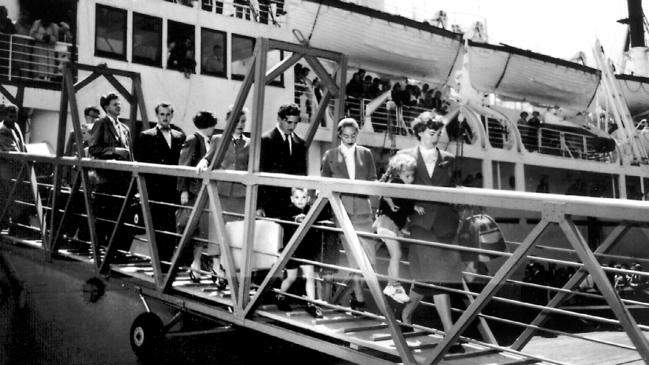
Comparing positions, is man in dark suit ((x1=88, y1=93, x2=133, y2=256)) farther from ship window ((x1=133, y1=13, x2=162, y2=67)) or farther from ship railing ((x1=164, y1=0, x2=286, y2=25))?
ship railing ((x1=164, y1=0, x2=286, y2=25))

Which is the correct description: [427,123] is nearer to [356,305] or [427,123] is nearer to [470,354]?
[470,354]

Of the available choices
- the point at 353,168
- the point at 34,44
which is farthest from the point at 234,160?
the point at 34,44

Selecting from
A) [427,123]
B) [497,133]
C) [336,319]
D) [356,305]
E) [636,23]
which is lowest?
[356,305]

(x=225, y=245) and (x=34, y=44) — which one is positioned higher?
(x=34, y=44)

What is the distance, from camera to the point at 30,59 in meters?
10.8

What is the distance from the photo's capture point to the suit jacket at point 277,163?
3930 mm

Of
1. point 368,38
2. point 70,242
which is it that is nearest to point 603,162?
point 368,38

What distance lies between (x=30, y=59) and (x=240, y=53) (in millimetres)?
4525

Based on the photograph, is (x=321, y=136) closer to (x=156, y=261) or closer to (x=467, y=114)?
(x=467, y=114)

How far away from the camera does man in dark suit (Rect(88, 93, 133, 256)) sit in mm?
5156

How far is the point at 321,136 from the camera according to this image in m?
14.5

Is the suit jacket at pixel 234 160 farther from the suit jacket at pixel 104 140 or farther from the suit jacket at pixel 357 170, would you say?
the suit jacket at pixel 104 140

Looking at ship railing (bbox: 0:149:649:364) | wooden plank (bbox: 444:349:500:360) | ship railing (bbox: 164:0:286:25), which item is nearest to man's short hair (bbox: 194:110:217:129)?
ship railing (bbox: 0:149:649:364)

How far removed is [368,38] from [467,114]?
419 cm
